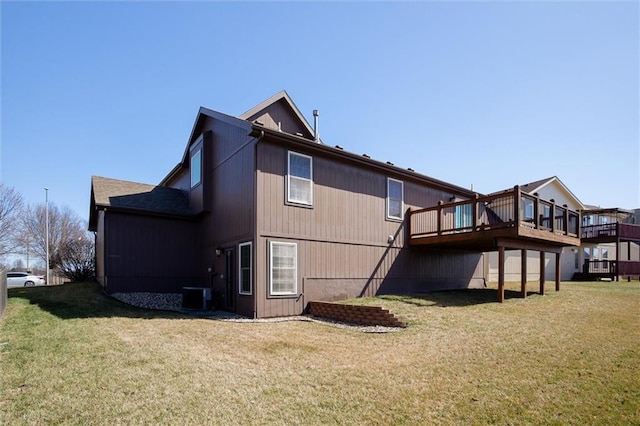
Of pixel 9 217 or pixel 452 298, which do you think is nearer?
pixel 452 298

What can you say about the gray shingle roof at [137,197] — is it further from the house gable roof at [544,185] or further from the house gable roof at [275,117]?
the house gable roof at [544,185]

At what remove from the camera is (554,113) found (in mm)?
12141

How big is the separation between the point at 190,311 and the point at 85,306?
112 inches

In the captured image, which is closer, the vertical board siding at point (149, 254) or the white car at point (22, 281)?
the vertical board siding at point (149, 254)

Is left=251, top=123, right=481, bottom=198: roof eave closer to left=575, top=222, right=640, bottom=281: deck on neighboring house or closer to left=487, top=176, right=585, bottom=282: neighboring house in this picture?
left=487, top=176, right=585, bottom=282: neighboring house

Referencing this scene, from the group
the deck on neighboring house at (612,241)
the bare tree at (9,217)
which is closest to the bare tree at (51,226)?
the bare tree at (9,217)

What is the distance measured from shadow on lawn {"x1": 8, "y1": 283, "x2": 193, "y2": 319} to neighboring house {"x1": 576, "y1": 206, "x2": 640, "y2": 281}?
2579cm

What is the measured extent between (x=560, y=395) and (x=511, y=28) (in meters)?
9.35

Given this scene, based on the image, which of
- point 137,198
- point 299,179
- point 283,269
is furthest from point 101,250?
point 299,179

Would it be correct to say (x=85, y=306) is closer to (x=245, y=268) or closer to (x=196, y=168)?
(x=245, y=268)

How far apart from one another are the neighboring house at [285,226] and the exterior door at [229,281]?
0.11 feet

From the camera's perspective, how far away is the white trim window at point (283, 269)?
10.5 meters

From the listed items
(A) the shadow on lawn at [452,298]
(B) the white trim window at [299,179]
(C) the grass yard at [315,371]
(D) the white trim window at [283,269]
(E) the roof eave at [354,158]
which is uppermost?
(E) the roof eave at [354,158]

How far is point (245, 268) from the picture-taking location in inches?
432
